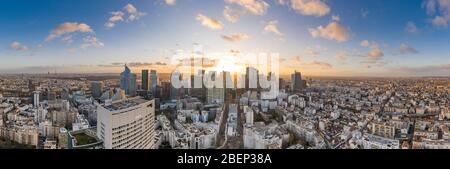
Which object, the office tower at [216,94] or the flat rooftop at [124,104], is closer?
the flat rooftop at [124,104]

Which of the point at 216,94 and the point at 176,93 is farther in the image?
the point at 216,94

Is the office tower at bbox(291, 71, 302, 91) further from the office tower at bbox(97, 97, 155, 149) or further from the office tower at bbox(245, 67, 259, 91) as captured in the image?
the office tower at bbox(97, 97, 155, 149)

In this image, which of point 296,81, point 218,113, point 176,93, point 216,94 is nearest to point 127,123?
point 176,93

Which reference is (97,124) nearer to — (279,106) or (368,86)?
(279,106)

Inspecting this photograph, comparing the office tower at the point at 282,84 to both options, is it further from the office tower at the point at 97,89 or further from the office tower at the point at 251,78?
the office tower at the point at 97,89

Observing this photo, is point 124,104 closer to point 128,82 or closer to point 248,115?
point 128,82

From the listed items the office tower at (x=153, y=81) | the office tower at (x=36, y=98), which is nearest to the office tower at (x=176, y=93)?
the office tower at (x=153, y=81)
